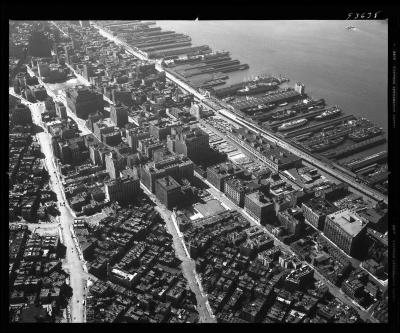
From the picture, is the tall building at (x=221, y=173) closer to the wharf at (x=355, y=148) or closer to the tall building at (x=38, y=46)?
the wharf at (x=355, y=148)

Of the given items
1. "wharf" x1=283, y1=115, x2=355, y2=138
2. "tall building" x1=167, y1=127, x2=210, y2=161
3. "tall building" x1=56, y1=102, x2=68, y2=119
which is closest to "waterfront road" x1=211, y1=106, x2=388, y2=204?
"wharf" x1=283, y1=115, x2=355, y2=138

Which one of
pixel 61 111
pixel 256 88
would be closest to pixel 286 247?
pixel 61 111

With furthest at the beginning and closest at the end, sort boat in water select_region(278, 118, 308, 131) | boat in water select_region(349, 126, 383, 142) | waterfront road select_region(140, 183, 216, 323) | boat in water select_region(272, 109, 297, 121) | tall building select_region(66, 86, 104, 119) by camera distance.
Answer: boat in water select_region(272, 109, 297, 121) → tall building select_region(66, 86, 104, 119) → boat in water select_region(278, 118, 308, 131) → boat in water select_region(349, 126, 383, 142) → waterfront road select_region(140, 183, 216, 323)

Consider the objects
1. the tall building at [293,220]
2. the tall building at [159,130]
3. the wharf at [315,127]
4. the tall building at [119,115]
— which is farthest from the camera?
the tall building at [119,115]

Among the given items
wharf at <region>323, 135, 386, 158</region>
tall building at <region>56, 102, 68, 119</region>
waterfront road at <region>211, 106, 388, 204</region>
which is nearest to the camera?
waterfront road at <region>211, 106, 388, 204</region>

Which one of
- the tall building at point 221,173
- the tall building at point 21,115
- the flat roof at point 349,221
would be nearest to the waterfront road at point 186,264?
the tall building at point 221,173

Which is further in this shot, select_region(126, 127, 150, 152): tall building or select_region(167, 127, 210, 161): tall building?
select_region(126, 127, 150, 152): tall building

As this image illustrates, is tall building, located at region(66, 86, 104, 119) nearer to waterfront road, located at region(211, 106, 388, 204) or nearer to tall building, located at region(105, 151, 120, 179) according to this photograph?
tall building, located at region(105, 151, 120, 179)
